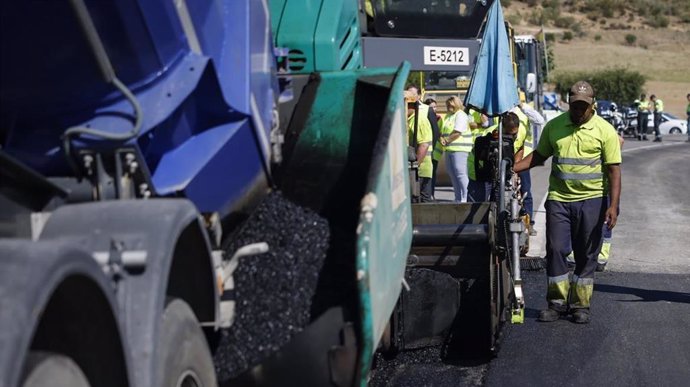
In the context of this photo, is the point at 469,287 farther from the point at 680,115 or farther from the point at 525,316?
the point at 680,115

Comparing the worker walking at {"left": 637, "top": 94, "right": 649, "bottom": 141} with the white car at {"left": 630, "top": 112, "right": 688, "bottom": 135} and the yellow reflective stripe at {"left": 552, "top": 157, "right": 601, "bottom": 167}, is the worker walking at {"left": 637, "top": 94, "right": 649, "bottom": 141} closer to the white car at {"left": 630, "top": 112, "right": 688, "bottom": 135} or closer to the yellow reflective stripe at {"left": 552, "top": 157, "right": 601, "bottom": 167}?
the white car at {"left": 630, "top": 112, "right": 688, "bottom": 135}

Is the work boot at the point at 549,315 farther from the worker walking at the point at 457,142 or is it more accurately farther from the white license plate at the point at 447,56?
the worker walking at the point at 457,142

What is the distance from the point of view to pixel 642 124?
122 feet

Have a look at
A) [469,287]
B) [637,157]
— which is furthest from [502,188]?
[637,157]

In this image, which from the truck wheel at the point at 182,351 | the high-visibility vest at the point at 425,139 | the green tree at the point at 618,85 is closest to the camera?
the truck wheel at the point at 182,351

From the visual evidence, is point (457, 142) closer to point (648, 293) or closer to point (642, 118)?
point (648, 293)

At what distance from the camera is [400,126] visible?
167 inches

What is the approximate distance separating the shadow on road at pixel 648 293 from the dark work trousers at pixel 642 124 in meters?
28.8

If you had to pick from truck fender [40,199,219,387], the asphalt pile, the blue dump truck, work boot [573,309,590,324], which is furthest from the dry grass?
truck fender [40,199,219,387]

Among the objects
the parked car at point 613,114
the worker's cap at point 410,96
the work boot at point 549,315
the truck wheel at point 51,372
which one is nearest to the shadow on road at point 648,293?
the work boot at point 549,315

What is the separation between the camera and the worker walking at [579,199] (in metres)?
7.86

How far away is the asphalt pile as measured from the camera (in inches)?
149

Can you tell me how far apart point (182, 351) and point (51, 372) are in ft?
2.90

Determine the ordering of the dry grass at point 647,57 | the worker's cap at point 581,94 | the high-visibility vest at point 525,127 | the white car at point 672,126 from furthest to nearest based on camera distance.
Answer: the dry grass at point 647,57 → the white car at point 672,126 → the high-visibility vest at point 525,127 → the worker's cap at point 581,94
